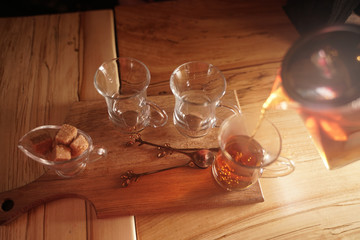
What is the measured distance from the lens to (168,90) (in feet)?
3.39

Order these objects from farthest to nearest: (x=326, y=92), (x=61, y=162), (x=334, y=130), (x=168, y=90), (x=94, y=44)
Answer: (x=94, y=44) → (x=168, y=90) → (x=334, y=130) → (x=61, y=162) → (x=326, y=92)

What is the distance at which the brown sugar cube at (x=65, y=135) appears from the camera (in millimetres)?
790

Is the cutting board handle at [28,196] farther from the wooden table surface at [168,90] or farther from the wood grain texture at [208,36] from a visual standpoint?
the wood grain texture at [208,36]

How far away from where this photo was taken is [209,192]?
32.2 inches

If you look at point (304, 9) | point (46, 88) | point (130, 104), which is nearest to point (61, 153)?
point (130, 104)

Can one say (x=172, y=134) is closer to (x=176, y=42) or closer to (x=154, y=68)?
(x=154, y=68)

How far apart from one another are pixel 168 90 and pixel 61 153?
0.42 m

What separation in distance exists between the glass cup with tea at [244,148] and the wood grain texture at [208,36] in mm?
296

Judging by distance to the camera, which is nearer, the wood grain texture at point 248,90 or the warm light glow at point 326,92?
the warm light glow at point 326,92

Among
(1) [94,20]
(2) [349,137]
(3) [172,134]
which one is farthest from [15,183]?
(2) [349,137]

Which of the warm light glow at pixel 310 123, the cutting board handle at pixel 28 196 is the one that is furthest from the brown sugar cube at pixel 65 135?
the warm light glow at pixel 310 123

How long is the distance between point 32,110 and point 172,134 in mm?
488

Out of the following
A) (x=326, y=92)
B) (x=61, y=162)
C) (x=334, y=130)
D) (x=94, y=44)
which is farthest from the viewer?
(x=94, y=44)

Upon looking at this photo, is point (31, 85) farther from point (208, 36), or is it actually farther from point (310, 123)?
point (310, 123)
